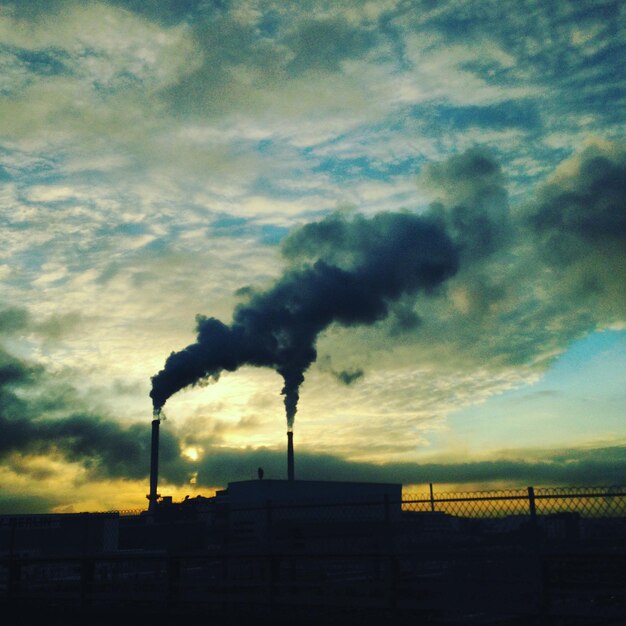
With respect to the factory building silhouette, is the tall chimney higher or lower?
higher

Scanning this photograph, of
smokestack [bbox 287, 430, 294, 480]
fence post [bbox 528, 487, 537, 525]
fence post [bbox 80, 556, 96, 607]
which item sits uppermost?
smokestack [bbox 287, 430, 294, 480]

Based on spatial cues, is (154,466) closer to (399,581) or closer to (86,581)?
(86,581)

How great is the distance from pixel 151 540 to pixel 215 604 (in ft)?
37.6

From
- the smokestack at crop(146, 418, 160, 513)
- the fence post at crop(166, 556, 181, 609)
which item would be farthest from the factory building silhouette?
the smokestack at crop(146, 418, 160, 513)

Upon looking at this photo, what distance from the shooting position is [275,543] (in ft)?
46.5

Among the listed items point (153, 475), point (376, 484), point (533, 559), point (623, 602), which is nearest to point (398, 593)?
point (533, 559)

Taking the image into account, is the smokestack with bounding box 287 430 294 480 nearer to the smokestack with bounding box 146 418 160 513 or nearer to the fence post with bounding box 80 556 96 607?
the smokestack with bounding box 146 418 160 513

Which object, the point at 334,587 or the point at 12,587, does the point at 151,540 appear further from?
the point at 334,587

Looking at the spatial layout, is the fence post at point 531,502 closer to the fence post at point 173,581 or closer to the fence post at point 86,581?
the fence post at point 173,581

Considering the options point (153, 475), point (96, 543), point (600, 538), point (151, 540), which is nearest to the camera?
point (600, 538)

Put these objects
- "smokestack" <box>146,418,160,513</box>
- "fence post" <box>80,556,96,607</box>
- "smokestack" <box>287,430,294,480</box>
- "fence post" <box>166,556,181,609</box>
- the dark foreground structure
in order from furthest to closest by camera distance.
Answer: "smokestack" <box>287,430,294,480</box> < "smokestack" <box>146,418,160,513</box> < "fence post" <box>80,556,96,607</box> < "fence post" <box>166,556,181,609</box> < the dark foreground structure

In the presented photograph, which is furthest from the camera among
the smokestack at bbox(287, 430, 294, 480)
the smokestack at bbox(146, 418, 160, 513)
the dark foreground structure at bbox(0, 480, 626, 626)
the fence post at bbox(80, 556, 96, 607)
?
the smokestack at bbox(287, 430, 294, 480)

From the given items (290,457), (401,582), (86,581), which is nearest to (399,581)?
(401,582)

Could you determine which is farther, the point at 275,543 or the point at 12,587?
the point at 275,543
